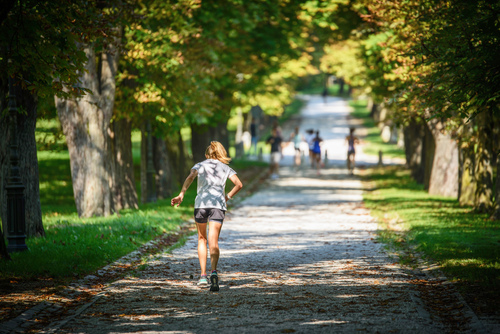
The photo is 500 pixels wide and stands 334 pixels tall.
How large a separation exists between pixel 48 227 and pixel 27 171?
7.57ft

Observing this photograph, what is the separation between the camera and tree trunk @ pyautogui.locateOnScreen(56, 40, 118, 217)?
16.1 meters

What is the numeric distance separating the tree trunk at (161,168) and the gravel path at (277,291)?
309 inches

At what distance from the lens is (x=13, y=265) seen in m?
9.71

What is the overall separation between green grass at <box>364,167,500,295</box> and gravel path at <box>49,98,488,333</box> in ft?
2.22

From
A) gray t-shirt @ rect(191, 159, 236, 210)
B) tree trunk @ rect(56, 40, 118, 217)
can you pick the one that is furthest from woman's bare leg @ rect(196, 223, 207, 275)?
tree trunk @ rect(56, 40, 118, 217)

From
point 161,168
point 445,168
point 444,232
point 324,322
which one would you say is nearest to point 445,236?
point 444,232

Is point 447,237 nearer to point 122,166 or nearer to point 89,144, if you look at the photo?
point 89,144

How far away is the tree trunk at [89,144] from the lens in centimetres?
1611

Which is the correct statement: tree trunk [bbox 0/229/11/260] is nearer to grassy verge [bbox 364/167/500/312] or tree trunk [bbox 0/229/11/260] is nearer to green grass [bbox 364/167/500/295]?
grassy verge [bbox 364/167/500/312]

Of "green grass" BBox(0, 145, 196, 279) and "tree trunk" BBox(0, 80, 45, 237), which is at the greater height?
"tree trunk" BBox(0, 80, 45, 237)

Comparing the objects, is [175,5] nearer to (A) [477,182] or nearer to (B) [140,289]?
(A) [477,182]

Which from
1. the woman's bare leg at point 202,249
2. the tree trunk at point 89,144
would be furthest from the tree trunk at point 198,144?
the woman's bare leg at point 202,249

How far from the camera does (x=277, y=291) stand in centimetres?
876

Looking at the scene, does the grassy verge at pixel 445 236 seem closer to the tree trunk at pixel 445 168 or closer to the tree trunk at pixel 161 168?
the tree trunk at pixel 445 168
